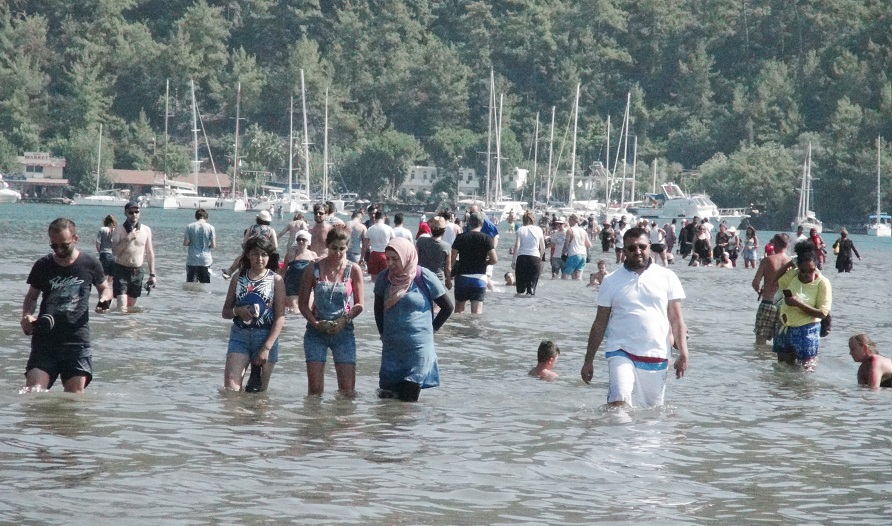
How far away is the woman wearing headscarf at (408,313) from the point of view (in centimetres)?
1016

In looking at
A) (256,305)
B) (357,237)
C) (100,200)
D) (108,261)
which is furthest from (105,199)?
(256,305)

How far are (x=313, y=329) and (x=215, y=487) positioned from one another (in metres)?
2.50

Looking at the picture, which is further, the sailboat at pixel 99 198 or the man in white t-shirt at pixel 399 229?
the sailboat at pixel 99 198

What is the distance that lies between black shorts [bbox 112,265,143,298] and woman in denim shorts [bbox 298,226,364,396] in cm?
820

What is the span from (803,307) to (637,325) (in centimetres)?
431

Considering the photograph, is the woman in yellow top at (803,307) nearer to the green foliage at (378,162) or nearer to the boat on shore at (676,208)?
the boat on shore at (676,208)

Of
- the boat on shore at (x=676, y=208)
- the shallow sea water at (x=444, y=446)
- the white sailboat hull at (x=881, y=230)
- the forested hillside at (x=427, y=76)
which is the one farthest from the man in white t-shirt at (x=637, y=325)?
the forested hillside at (x=427, y=76)

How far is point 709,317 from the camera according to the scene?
2159 cm

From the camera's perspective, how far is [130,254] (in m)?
18.0

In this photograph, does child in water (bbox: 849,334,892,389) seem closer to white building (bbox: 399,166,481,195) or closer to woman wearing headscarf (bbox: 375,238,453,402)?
woman wearing headscarf (bbox: 375,238,453,402)

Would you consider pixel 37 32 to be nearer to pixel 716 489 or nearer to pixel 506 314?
pixel 506 314

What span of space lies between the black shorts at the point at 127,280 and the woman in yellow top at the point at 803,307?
8.05 m

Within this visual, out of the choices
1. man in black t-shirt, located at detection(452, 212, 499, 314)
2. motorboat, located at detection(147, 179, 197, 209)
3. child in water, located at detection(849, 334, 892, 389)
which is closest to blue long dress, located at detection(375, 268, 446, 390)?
child in water, located at detection(849, 334, 892, 389)

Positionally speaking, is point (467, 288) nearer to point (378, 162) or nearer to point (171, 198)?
point (171, 198)
